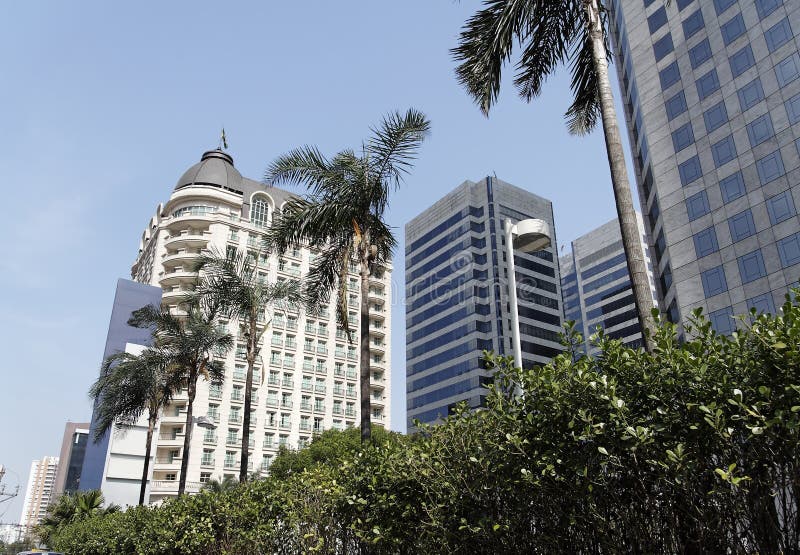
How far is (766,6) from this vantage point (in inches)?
1646

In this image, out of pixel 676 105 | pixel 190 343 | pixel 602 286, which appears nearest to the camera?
pixel 190 343

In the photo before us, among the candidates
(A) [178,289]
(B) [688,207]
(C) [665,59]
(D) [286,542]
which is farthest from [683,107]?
(A) [178,289]

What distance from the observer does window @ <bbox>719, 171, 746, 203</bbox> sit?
1642 inches

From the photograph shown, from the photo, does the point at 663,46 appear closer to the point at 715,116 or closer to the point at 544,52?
the point at 715,116

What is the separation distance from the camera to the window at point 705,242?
42.5 meters

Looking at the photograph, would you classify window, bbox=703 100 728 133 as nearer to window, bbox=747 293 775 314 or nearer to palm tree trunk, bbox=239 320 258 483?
window, bbox=747 293 775 314

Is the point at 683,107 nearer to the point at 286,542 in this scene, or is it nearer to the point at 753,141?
the point at 753,141

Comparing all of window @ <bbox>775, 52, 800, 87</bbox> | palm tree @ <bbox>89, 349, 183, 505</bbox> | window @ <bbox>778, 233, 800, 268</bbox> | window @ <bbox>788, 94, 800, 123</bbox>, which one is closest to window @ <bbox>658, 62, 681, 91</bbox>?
window @ <bbox>775, 52, 800, 87</bbox>

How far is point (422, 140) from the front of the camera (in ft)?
49.3

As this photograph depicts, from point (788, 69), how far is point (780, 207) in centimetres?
945

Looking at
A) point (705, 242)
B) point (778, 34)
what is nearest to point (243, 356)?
point (705, 242)

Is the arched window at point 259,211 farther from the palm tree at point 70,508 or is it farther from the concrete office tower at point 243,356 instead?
the palm tree at point 70,508

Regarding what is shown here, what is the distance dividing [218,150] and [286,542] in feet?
274

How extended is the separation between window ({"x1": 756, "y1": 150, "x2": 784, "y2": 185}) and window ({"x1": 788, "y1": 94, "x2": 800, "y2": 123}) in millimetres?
2183
